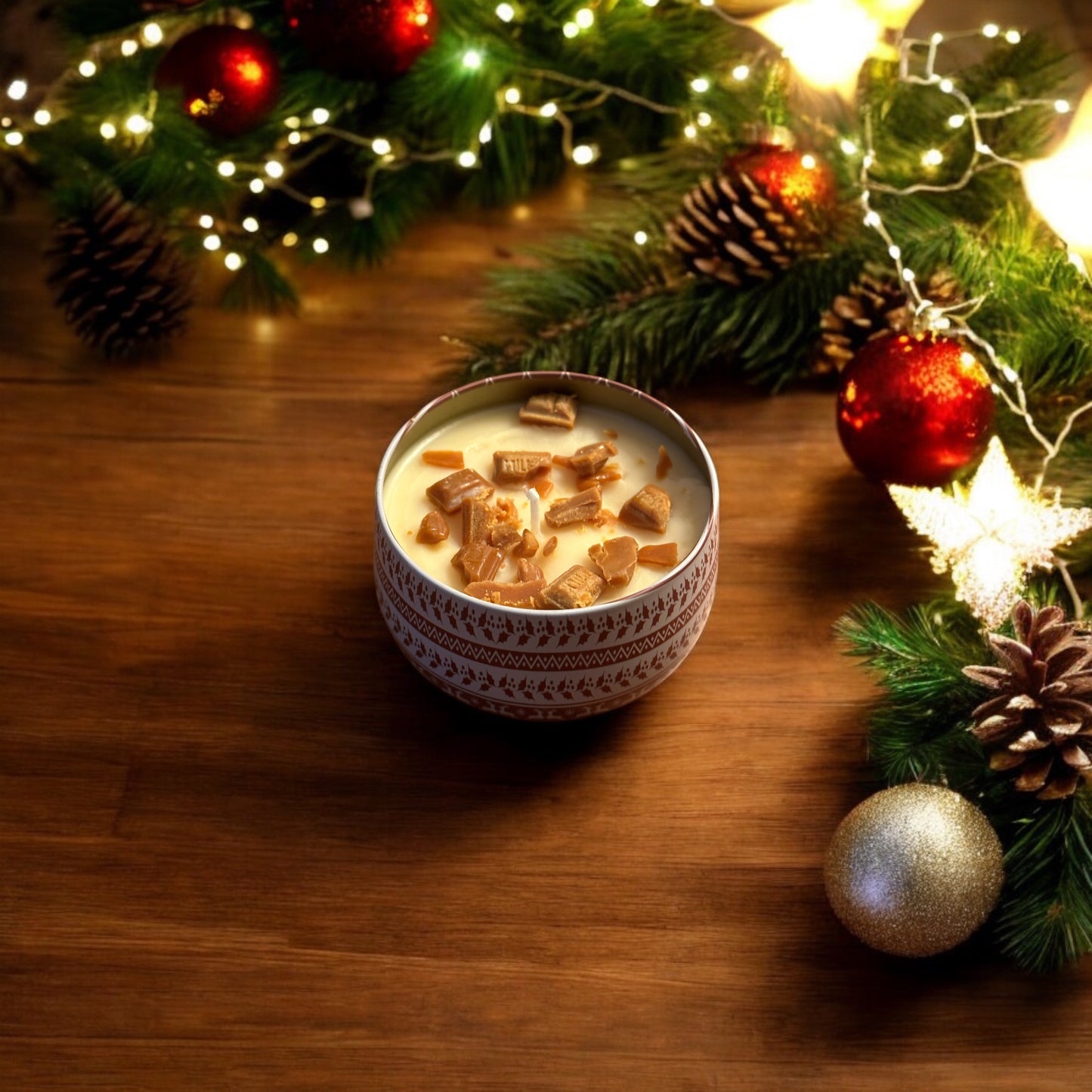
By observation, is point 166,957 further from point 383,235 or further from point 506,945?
point 383,235

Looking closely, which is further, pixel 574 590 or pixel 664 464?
pixel 664 464

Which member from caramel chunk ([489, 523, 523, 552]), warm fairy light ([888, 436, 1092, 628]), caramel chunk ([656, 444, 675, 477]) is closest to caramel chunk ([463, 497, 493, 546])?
caramel chunk ([489, 523, 523, 552])

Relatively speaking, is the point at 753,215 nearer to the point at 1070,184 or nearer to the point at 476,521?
the point at 1070,184

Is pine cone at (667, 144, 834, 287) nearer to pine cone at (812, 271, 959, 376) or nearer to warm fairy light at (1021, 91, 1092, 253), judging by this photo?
pine cone at (812, 271, 959, 376)

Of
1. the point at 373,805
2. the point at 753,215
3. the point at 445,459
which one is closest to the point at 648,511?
the point at 445,459

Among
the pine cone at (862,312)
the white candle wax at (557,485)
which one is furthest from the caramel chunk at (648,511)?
the pine cone at (862,312)

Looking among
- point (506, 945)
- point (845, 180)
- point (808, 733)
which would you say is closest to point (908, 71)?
point (845, 180)
